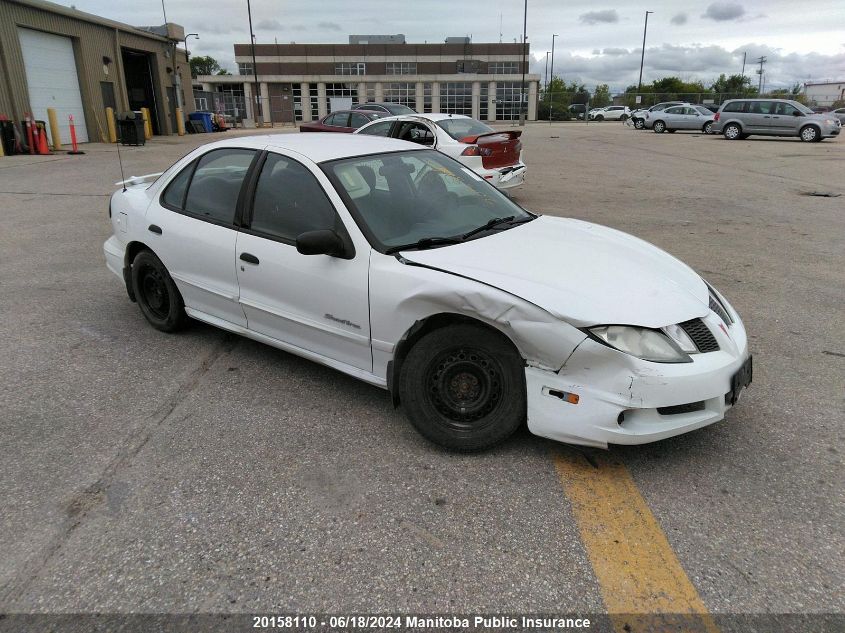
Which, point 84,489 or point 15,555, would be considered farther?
point 84,489

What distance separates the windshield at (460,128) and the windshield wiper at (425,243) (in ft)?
25.2

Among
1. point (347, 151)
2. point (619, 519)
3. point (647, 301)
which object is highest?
point (347, 151)

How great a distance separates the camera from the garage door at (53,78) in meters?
21.2

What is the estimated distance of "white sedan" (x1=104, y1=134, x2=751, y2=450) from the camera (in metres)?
2.70

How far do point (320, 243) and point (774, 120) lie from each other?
28.0 metres

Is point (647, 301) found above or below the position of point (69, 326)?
above

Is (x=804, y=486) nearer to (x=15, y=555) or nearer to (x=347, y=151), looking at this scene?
(x=347, y=151)

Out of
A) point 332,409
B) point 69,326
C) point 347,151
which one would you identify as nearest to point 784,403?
point 332,409

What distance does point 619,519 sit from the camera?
8.40ft

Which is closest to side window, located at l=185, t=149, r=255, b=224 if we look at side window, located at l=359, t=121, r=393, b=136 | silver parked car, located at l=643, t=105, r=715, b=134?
side window, located at l=359, t=121, r=393, b=136

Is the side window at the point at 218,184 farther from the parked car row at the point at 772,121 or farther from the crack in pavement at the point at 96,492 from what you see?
the parked car row at the point at 772,121

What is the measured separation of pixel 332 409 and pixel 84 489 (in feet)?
4.17

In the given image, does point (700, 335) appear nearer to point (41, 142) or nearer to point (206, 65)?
point (41, 142)

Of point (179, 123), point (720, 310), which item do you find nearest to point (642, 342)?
point (720, 310)
